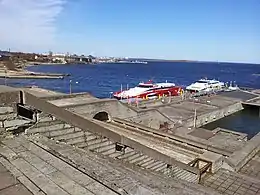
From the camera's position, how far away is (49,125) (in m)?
5.74

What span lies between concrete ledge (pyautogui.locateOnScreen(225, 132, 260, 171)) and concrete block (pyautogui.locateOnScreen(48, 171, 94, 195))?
6504 mm

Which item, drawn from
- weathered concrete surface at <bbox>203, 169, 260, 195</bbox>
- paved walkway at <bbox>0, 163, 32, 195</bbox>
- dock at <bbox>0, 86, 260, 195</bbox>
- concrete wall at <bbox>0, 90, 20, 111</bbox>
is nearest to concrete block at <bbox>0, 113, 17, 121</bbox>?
dock at <bbox>0, 86, 260, 195</bbox>

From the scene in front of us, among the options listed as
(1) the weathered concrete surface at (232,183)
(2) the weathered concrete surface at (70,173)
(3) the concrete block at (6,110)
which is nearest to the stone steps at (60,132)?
(2) the weathered concrete surface at (70,173)

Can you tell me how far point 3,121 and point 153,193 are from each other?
3.00m

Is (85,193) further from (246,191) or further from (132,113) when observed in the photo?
(132,113)

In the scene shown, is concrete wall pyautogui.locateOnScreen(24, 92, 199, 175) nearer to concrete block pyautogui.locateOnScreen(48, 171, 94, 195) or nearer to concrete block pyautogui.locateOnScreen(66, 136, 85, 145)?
concrete block pyautogui.locateOnScreen(66, 136, 85, 145)

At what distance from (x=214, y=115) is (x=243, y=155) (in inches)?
1007

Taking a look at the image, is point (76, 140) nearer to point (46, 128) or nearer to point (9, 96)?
point (46, 128)

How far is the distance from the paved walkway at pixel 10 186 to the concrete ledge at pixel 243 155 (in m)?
7.01

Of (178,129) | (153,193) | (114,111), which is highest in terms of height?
(153,193)

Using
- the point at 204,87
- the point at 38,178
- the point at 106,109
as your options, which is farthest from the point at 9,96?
the point at 204,87

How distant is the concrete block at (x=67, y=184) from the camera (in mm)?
3258

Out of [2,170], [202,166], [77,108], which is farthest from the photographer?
[77,108]

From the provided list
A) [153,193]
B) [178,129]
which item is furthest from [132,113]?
[153,193]
